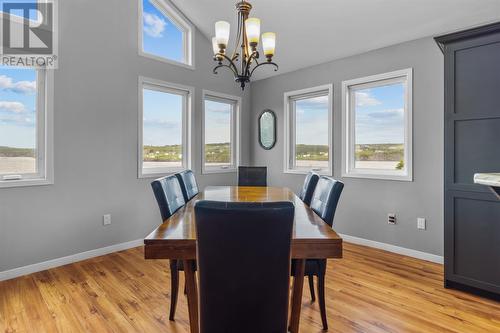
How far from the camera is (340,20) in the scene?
3.25 meters

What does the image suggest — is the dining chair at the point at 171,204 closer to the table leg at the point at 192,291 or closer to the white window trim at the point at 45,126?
the table leg at the point at 192,291

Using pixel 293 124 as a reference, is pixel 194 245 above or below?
below

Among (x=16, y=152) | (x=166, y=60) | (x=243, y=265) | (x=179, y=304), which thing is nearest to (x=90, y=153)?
(x=16, y=152)

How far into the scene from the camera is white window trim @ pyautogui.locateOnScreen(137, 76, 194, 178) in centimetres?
363

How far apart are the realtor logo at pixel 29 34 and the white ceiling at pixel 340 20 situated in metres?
1.68

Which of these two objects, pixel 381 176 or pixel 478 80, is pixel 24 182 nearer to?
pixel 381 176

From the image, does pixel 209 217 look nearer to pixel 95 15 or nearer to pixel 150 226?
pixel 150 226

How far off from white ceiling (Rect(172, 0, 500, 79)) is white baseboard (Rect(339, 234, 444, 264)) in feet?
7.91

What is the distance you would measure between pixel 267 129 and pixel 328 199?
307cm

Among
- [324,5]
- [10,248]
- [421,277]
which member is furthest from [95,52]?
[421,277]

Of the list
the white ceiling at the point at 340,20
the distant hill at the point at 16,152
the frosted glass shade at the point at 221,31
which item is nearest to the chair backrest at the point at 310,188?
the frosted glass shade at the point at 221,31

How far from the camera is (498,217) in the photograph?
221 cm

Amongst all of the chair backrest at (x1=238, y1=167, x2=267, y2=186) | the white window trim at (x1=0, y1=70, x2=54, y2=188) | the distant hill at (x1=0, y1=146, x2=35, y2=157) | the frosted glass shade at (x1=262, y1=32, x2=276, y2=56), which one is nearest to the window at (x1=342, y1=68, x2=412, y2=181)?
the chair backrest at (x1=238, y1=167, x2=267, y2=186)

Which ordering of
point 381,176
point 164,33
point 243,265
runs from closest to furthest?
point 243,265, point 381,176, point 164,33
